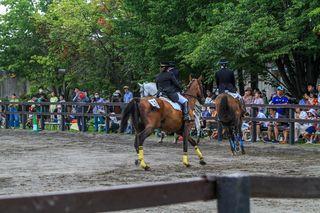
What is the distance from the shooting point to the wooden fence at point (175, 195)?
3.00m

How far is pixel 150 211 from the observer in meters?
8.12

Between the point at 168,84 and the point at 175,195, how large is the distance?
1046 cm

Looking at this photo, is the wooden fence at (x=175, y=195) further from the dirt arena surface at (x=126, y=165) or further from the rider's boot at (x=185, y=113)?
the rider's boot at (x=185, y=113)

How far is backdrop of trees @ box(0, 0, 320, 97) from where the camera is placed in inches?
822

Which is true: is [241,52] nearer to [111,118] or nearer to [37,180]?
[111,118]

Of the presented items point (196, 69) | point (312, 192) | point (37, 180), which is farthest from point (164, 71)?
point (196, 69)

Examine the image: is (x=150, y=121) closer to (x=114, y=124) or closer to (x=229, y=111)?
(x=229, y=111)

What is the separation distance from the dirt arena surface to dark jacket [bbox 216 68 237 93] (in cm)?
181

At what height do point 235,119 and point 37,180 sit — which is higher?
point 235,119

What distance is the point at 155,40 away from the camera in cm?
2669

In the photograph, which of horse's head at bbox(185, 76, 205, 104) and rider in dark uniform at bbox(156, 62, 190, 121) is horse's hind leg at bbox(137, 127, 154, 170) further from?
horse's head at bbox(185, 76, 205, 104)

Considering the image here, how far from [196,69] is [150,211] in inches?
762

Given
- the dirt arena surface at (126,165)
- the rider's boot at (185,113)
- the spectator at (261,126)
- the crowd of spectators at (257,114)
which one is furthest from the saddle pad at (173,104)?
the spectator at (261,126)

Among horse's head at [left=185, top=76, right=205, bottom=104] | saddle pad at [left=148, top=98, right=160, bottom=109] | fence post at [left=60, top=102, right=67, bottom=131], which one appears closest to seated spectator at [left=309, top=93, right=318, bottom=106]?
horse's head at [left=185, top=76, right=205, bottom=104]
